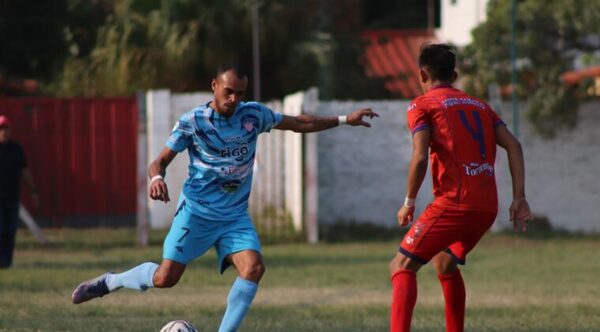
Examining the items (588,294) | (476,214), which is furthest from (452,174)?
(588,294)

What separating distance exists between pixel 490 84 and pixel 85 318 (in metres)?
12.5

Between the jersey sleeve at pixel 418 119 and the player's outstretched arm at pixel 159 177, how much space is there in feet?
5.24

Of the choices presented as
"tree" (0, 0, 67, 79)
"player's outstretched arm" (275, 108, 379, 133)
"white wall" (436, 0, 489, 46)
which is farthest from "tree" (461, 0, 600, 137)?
"player's outstretched arm" (275, 108, 379, 133)

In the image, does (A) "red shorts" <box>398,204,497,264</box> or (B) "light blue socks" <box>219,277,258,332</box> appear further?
(B) "light blue socks" <box>219,277,258,332</box>

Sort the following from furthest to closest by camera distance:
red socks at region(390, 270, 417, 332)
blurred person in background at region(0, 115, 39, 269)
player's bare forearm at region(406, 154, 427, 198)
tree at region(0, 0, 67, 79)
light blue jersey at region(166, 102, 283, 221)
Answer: tree at region(0, 0, 67, 79) → blurred person in background at region(0, 115, 39, 269) → light blue jersey at region(166, 102, 283, 221) → red socks at region(390, 270, 417, 332) → player's bare forearm at region(406, 154, 427, 198)

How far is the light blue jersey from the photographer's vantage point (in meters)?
8.55

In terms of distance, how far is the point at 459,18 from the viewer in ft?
119

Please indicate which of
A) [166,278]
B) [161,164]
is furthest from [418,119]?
[166,278]

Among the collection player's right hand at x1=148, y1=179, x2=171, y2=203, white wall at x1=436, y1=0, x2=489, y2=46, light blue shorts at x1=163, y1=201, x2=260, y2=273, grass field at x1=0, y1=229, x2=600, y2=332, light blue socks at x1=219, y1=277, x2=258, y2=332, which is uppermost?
white wall at x1=436, y1=0, x2=489, y2=46

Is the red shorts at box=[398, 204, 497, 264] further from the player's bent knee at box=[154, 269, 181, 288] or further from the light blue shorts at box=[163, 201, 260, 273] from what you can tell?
the player's bent knee at box=[154, 269, 181, 288]

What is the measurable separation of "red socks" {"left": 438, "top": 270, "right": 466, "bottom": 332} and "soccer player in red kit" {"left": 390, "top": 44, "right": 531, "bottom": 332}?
0.35m

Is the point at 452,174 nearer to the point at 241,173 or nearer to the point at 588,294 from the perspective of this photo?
the point at 241,173

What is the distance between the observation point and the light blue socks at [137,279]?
8.77m

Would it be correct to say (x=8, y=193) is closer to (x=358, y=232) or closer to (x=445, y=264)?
(x=358, y=232)
